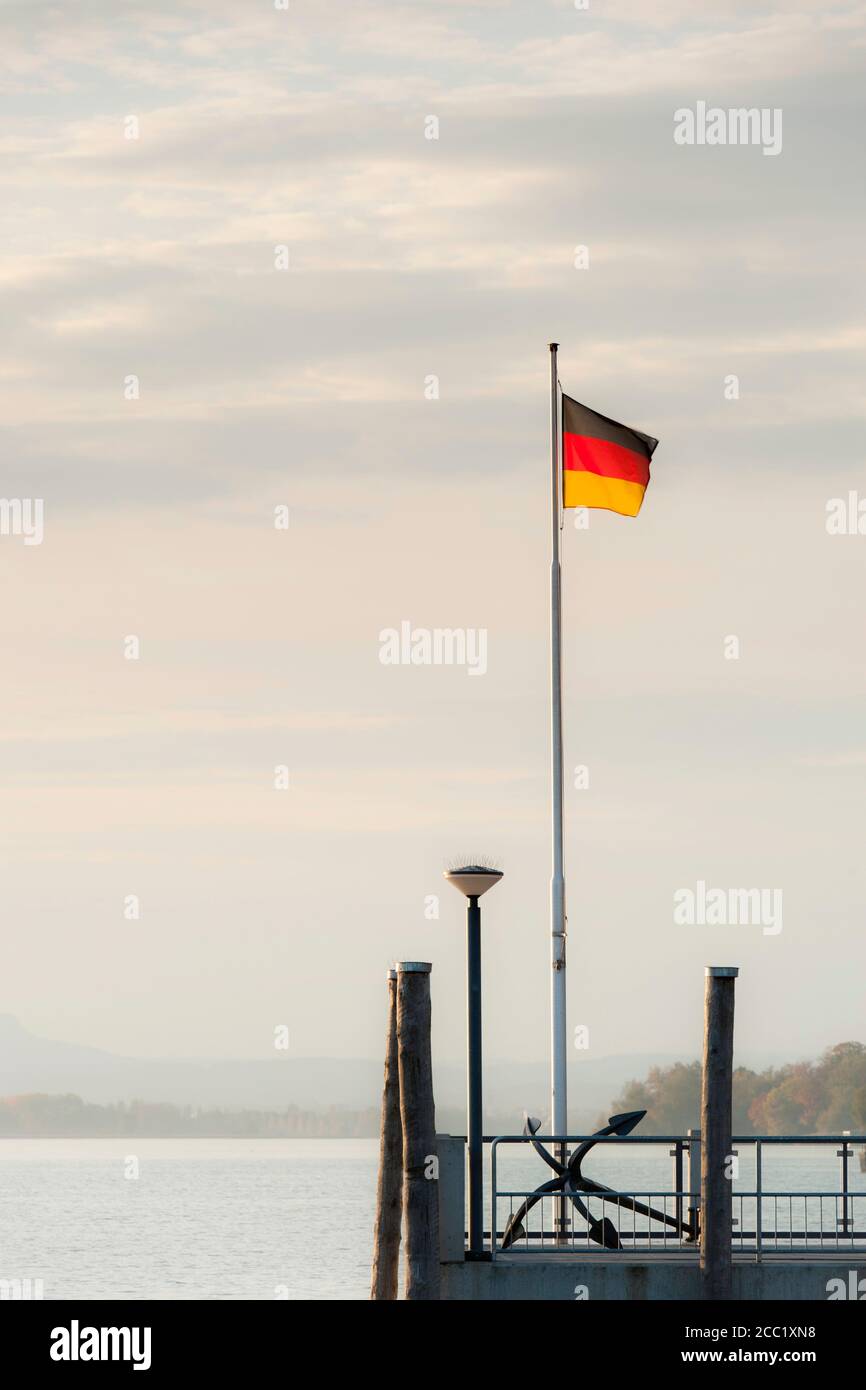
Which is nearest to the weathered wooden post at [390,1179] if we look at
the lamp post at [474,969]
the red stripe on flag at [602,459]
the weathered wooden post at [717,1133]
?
the lamp post at [474,969]

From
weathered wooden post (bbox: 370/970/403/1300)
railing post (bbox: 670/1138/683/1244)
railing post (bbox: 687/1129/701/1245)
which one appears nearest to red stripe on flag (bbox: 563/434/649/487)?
weathered wooden post (bbox: 370/970/403/1300)

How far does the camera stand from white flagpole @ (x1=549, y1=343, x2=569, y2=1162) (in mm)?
25344

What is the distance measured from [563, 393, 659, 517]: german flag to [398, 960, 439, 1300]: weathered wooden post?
30.2 feet

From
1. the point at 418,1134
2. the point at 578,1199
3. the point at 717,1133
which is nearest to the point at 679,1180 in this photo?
the point at 578,1199

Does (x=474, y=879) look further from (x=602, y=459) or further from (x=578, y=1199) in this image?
(x=602, y=459)

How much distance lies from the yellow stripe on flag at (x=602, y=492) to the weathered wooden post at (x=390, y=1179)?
7.19 m

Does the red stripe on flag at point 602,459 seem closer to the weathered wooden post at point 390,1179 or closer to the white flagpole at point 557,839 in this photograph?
the white flagpole at point 557,839

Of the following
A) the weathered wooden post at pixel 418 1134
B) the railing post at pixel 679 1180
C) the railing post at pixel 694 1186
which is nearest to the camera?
the weathered wooden post at pixel 418 1134

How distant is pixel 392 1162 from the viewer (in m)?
24.5

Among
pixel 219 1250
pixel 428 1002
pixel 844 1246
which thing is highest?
pixel 428 1002

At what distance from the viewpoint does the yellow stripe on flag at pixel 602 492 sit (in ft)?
93.7

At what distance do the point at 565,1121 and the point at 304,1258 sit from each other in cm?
7383
